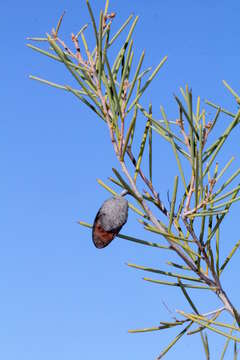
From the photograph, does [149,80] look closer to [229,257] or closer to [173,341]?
[229,257]

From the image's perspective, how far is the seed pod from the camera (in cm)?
132

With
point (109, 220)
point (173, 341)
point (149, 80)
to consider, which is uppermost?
point (149, 80)

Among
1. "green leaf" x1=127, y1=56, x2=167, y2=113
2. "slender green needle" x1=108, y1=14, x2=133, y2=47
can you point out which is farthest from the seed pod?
"slender green needle" x1=108, y1=14, x2=133, y2=47

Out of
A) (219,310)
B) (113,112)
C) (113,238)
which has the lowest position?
(219,310)

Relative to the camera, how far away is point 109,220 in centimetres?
131

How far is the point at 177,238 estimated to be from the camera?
4.40 ft

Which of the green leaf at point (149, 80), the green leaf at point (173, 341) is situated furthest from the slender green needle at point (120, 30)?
the green leaf at point (173, 341)

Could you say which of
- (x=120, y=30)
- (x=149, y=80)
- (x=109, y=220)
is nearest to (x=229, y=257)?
(x=109, y=220)

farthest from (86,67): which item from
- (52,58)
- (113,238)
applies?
(113,238)

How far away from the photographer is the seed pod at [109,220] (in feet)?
4.32

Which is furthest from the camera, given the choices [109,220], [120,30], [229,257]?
[120,30]

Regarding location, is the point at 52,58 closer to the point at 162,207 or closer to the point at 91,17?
the point at 91,17

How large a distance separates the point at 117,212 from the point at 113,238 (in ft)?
0.27

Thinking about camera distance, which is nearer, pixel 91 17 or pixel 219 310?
pixel 91 17
